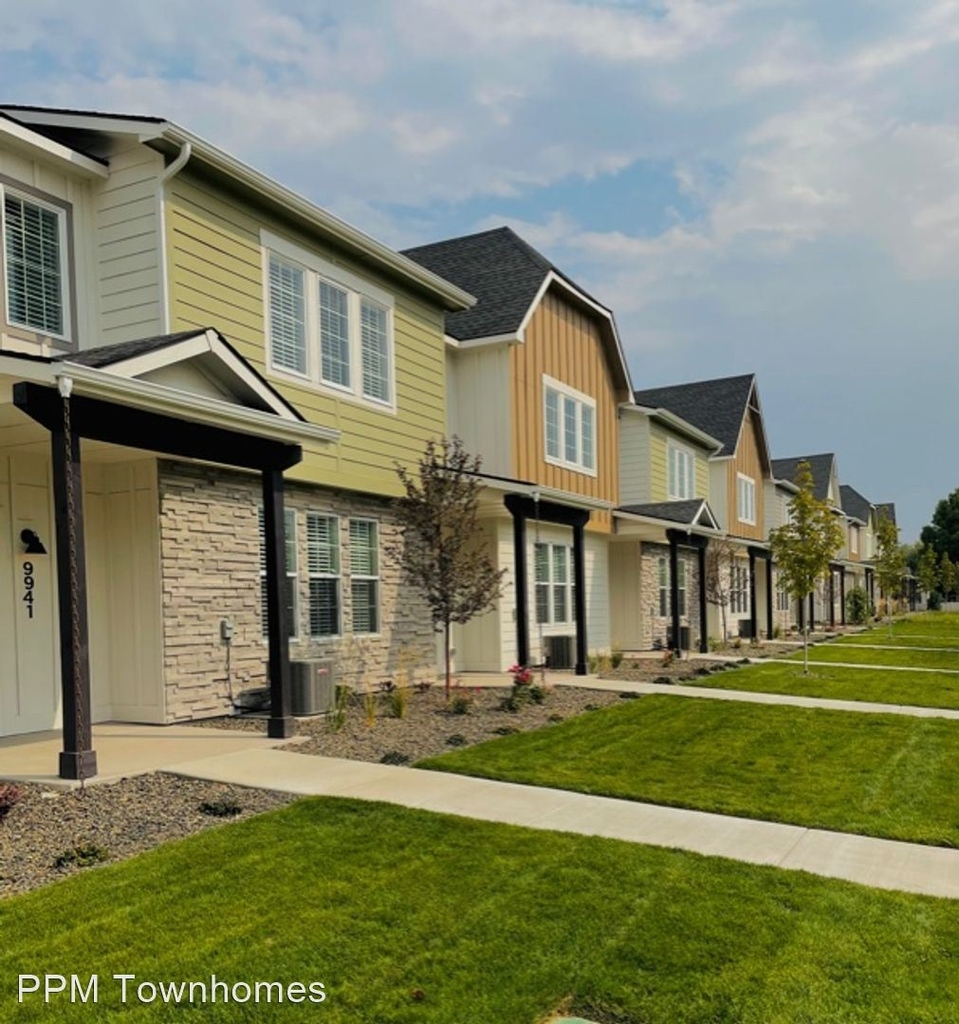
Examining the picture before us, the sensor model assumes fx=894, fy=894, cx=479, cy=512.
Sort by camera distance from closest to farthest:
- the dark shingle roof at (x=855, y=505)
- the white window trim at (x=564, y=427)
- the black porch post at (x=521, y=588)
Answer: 1. the black porch post at (x=521, y=588)
2. the white window trim at (x=564, y=427)
3. the dark shingle roof at (x=855, y=505)

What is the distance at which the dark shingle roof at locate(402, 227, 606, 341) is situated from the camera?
Result: 1733 cm

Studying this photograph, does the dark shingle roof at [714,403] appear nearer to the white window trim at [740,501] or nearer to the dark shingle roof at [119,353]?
the white window trim at [740,501]

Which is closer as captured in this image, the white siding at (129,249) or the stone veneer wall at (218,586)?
the white siding at (129,249)

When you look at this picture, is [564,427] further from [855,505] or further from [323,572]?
[855,505]

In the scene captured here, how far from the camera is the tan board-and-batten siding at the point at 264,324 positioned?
10.3m

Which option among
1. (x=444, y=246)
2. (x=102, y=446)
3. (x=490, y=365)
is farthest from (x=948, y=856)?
(x=444, y=246)

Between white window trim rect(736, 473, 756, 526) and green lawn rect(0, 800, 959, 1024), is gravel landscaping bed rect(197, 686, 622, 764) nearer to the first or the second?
green lawn rect(0, 800, 959, 1024)

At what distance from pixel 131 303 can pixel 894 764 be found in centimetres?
961

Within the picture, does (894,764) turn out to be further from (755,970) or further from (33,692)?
(33,692)

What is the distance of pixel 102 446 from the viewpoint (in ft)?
30.7

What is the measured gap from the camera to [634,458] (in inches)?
967

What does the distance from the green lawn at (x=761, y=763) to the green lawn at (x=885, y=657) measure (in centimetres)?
948

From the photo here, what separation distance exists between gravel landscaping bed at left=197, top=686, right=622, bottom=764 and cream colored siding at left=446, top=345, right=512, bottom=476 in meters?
5.22

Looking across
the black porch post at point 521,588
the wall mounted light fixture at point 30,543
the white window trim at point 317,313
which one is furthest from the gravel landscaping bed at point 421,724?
the white window trim at point 317,313
